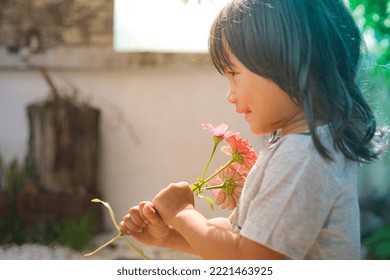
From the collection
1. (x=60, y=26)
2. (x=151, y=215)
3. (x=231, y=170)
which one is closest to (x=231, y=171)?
(x=231, y=170)

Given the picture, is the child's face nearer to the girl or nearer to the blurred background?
the girl

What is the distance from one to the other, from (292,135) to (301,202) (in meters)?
0.07

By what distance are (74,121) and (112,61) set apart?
26 cm

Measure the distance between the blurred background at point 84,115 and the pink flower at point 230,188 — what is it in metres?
1.46

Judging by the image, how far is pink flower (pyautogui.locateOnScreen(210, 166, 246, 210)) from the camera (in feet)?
2.64

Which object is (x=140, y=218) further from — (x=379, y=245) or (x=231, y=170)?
(x=379, y=245)

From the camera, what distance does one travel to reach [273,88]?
0.73 m

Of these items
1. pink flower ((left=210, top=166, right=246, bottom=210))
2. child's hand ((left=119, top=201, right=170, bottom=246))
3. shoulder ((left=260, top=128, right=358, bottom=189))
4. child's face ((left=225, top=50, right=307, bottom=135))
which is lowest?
child's hand ((left=119, top=201, right=170, bottom=246))

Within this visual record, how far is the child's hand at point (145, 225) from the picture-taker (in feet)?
2.51

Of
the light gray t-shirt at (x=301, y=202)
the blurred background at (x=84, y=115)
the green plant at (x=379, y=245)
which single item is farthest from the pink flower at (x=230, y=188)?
the blurred background at (x=84, y=115)

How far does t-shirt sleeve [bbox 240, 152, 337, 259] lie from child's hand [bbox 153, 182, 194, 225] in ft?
0.36

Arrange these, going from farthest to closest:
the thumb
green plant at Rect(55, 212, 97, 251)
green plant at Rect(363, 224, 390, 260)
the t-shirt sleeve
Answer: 1. green plant at Rect(55, 212, 97, 251)
2. green plant at Rect(363, 224, 390, 260)
3. the thumb
4. the t-shirt sleeve

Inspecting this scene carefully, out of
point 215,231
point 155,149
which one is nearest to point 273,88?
point 215,231

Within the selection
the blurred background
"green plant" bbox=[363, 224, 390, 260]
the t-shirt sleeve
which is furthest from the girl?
the blurred background
